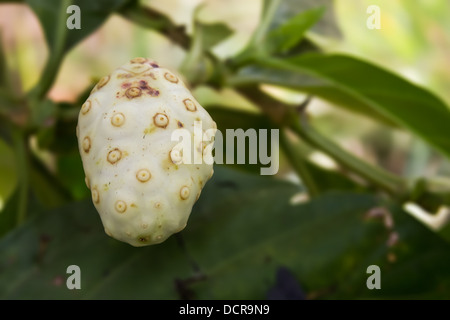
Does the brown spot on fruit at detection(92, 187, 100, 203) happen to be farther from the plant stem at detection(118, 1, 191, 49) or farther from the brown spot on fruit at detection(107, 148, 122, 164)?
the plant stem at detection(118, 1, 191, 49)

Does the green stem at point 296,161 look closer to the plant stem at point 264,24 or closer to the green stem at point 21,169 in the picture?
the plant stem at point 264,24

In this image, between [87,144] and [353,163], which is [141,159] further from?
[353,163]

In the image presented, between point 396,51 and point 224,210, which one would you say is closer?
point 224,210

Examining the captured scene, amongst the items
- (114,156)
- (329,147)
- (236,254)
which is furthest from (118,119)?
(329,147)

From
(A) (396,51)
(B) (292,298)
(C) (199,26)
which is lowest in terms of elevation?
(A) (396,51)
